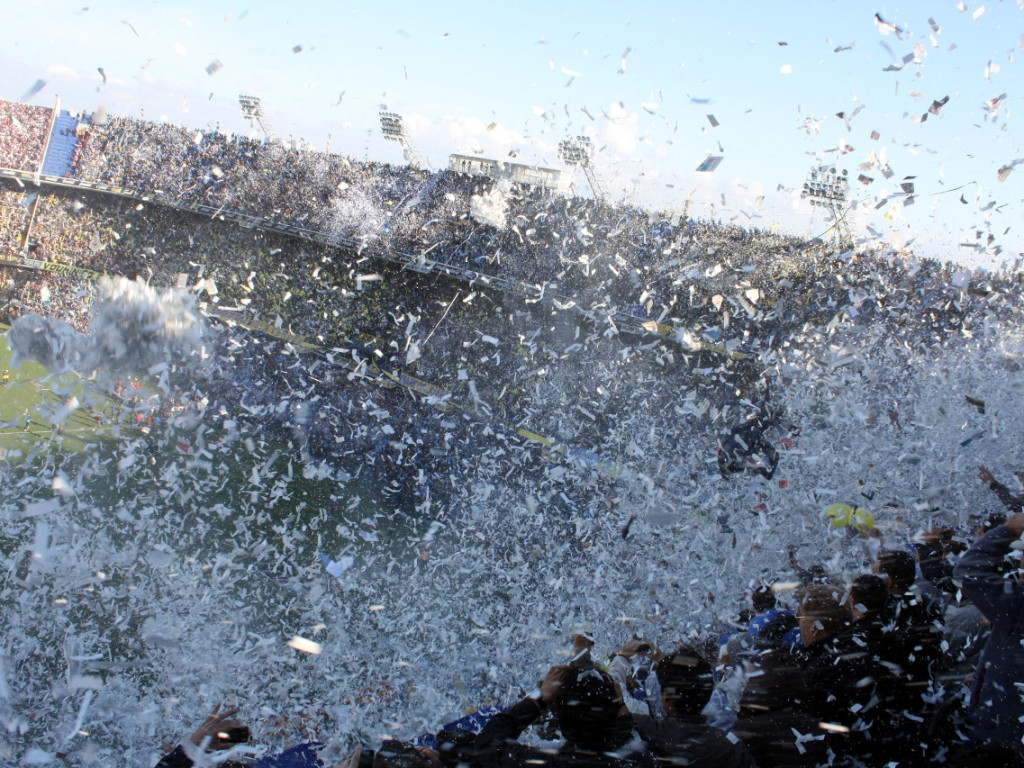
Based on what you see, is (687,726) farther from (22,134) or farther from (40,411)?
(22,134)

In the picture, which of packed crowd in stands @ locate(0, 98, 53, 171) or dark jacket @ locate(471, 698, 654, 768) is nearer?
dark jacket @ locate(471, 698, 654, 768)

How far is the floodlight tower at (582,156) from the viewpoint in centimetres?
1034

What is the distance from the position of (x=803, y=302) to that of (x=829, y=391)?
1.76 meters

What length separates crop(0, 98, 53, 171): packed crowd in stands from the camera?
1259 cm

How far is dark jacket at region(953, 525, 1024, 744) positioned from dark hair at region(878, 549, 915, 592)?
32 centimetres

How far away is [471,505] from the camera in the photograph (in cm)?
615

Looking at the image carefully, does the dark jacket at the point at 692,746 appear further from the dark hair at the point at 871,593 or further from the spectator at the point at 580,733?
the dark hair at the point at 871,593

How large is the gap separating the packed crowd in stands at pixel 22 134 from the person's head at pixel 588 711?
16.2 meters

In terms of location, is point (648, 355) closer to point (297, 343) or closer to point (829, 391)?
point (829, 391)

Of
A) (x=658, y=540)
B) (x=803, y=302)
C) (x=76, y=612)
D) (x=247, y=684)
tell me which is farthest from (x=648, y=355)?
(x=76, y=612)

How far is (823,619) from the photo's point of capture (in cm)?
251

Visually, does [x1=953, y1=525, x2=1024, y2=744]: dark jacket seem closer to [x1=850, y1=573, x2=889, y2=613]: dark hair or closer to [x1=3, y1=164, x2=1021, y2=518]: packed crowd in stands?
[x1=850, y1=573, x2=889, y2=613]: dark hair

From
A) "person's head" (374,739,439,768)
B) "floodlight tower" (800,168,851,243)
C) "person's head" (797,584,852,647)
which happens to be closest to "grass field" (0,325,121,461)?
"person's head" (374,739,439,768)

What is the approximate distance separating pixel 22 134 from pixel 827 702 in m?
17.9
